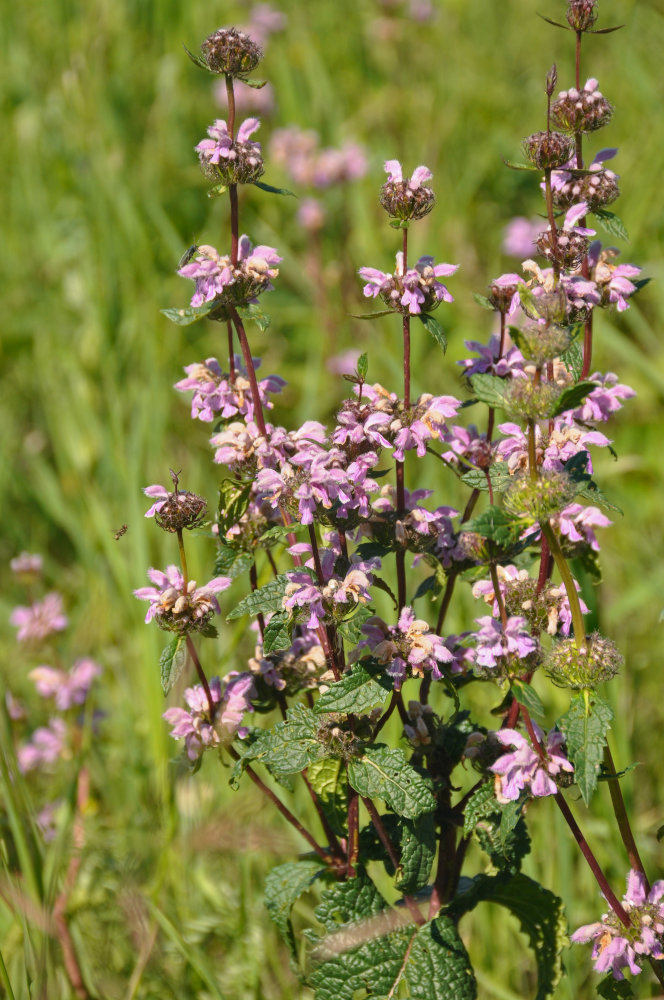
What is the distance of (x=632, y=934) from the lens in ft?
4.73

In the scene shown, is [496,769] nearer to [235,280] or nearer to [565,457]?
[565,457]

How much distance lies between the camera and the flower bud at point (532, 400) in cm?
121

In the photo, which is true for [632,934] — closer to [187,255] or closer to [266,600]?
[266,600]

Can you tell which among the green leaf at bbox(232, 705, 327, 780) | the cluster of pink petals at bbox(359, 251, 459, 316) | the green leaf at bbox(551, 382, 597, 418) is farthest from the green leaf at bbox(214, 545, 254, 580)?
the green leaf at bbox(551, 382, 597, 418)

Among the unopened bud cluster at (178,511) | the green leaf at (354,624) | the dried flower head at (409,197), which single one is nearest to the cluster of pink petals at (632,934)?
the green leaf at (354,624)

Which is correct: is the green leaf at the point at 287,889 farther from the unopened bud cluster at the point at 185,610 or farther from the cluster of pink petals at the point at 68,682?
the cluster of pink petals at the point at 68,682

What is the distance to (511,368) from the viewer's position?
148cm

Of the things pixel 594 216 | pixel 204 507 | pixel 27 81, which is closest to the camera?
pixel 204 507

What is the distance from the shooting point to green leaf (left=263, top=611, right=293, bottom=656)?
1354mm

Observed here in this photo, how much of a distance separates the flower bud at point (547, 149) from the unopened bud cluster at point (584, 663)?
62 centimetres

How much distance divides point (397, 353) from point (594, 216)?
2430 millimetres

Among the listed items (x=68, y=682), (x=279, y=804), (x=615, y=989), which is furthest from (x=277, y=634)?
(x=68, y=682)

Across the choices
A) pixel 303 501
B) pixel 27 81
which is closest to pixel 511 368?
pixel 303 501

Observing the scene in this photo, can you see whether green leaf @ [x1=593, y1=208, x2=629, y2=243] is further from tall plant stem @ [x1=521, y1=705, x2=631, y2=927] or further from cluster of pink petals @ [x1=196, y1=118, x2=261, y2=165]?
tall plant stem @ [x1=521, y1=705, x2=631, y2=927]
